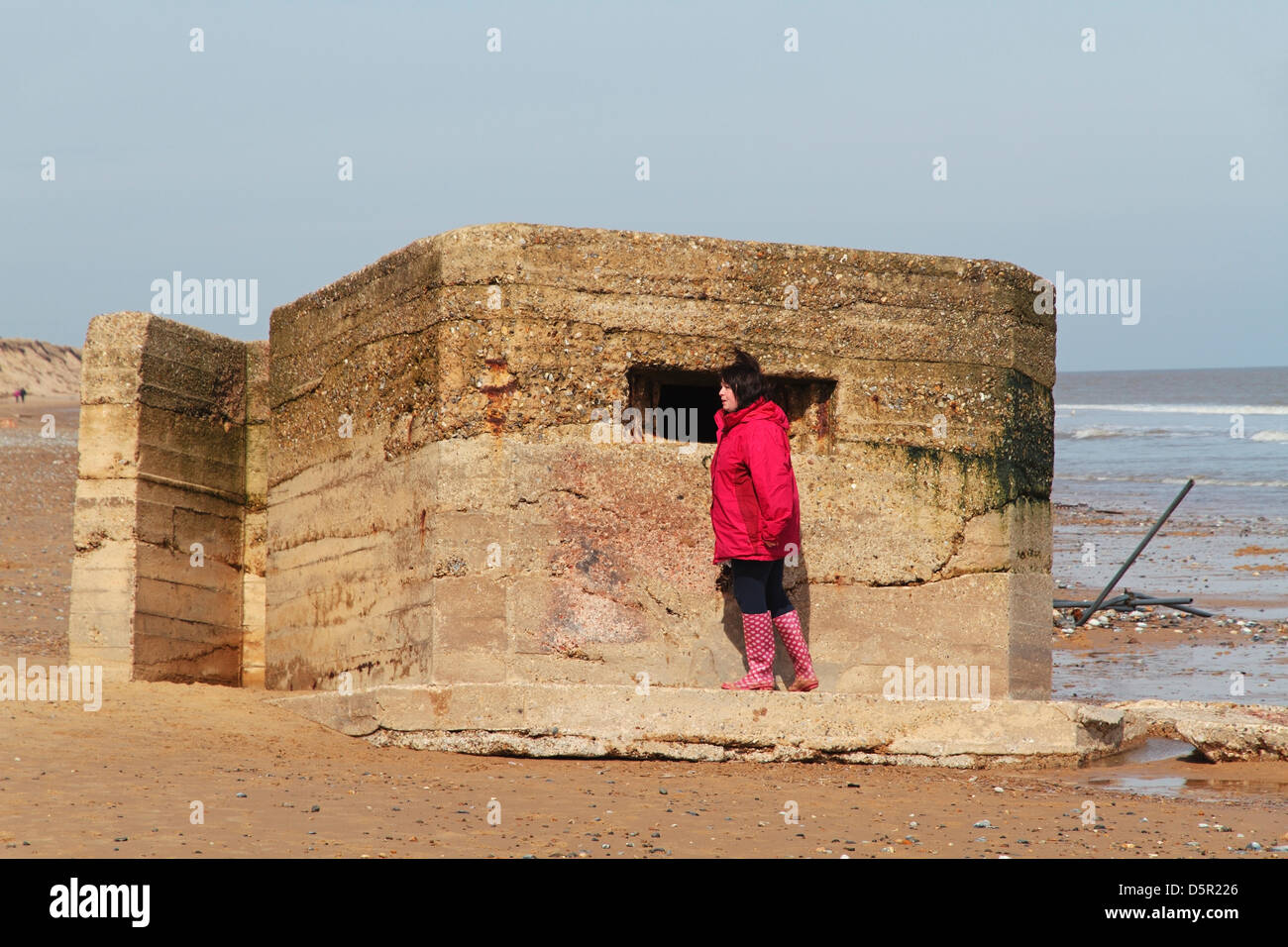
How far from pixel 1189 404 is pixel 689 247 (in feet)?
168

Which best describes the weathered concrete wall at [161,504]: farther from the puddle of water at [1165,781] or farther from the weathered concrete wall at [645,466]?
the puddle of water at [1165,781]

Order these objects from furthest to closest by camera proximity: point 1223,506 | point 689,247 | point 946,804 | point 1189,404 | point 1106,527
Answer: point 1189,404 → point 1223,506 → point 1106,527 → point 689,247 → point 946,804

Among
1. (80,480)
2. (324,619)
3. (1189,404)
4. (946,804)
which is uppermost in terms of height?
(1189,404)

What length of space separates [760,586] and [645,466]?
831 millimetres

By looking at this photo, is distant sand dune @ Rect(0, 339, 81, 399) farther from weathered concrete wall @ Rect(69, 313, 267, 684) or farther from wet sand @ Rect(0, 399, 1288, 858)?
wet sand @ Rect(0, 399, 1288, 858)

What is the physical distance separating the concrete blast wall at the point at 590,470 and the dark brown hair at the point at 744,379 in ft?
1.00

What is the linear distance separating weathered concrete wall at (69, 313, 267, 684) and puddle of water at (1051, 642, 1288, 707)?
559 centimetres

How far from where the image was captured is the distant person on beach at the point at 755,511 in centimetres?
674

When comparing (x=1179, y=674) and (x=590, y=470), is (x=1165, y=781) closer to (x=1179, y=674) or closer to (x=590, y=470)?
(x=590, y=470)

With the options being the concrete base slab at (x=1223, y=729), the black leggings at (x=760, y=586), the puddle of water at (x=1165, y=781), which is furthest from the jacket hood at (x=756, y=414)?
the concrete base slab at (x=1223, y=729)

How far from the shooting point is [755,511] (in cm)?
683

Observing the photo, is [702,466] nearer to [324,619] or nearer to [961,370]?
[961,370]

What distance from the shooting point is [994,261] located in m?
7.60

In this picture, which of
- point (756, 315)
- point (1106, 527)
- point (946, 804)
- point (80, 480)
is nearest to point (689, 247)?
point (756, 315)
